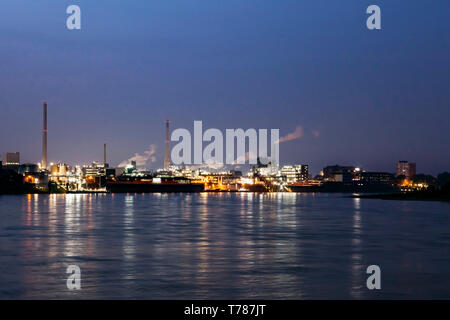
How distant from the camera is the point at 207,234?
41.6m

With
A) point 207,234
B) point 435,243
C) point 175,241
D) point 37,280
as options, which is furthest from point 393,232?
point 37,280

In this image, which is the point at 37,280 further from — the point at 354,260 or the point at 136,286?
the point at 354,260

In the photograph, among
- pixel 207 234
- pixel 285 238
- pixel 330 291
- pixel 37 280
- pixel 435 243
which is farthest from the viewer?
pixel 207 234

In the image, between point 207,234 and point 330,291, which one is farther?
point 207,234

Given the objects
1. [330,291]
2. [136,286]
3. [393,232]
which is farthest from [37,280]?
[393,232]

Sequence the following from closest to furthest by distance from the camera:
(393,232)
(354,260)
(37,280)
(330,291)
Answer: (330,291) < (37,280) < (354,260) < (393,232)

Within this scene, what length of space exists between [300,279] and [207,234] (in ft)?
68.9

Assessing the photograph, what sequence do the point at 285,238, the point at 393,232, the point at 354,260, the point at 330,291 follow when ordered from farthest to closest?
the point at 393,232 < the point at 285,238 < the point at 354,260 < the point at 330,291

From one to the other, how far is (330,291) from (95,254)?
13845 millimetres

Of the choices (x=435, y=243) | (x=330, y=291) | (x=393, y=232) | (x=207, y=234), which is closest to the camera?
(x=330, y=291)

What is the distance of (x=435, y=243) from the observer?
35.5m

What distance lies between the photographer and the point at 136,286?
19391 mm

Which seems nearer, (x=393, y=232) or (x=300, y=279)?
(x=300, y=279)

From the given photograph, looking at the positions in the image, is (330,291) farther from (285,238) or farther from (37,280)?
(285,238)
